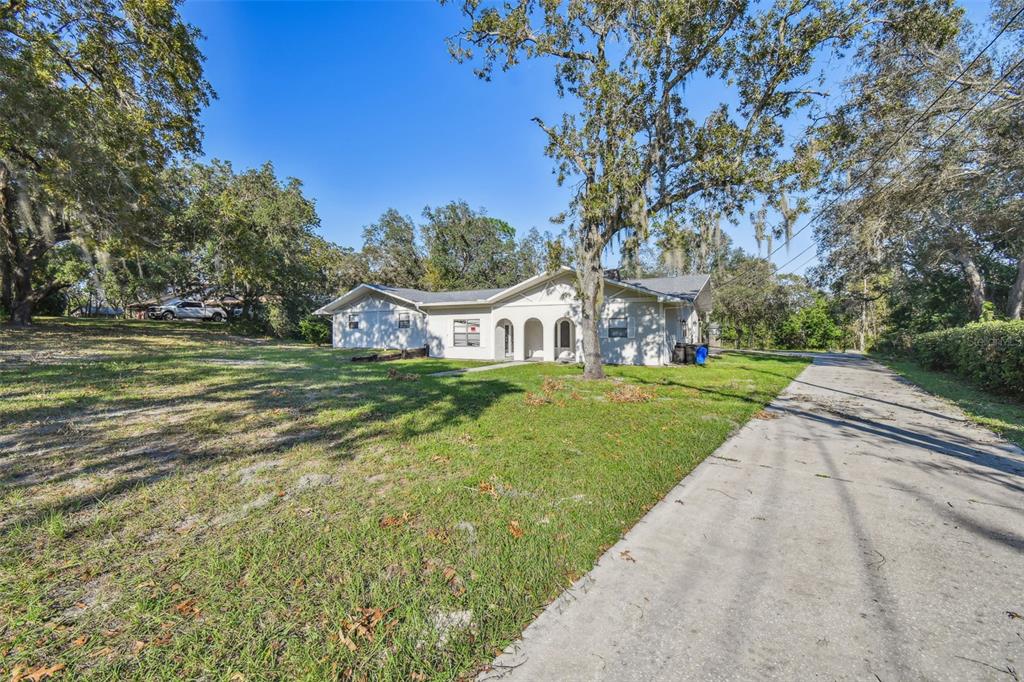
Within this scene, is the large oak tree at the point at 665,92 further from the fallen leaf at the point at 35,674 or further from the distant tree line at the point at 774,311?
the distant tree line at the point at 774,311

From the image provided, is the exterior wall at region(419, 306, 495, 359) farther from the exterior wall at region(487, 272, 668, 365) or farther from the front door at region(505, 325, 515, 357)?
the front door at region(505, 325, 515, 357)

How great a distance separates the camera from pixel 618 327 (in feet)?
51.3

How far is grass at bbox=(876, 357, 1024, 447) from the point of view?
5.60 metres

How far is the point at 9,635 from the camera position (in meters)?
1.76

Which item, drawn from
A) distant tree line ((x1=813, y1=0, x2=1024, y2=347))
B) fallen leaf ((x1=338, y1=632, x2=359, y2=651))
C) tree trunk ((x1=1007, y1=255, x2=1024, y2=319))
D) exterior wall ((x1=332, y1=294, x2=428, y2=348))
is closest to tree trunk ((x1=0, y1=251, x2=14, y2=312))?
exterior wall ((x1=332, y1=294, x2=428, y2=348))

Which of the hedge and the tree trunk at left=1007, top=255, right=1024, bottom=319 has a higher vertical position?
the tree trunk at left=1007, top=255, right=1024, bottom=319

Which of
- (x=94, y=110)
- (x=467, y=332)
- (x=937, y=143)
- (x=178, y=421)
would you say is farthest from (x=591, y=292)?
(x=94, y=110)

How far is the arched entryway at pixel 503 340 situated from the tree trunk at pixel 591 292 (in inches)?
263

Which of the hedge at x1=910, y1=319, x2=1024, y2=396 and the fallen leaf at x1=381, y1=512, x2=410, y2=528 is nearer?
the fallen leaf at x1=381, y1=512, x2=410, y2=528

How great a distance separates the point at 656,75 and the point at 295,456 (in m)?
11.4

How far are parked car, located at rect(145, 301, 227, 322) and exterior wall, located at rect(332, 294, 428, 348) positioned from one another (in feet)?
68.8

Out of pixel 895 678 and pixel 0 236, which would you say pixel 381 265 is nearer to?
pixel 0 236

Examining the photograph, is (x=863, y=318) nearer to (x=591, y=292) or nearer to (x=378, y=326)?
(x=591, y=292)

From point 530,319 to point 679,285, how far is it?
6.72 metres
